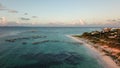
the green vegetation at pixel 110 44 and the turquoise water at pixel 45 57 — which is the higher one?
the green vegetation at pixel 110 44

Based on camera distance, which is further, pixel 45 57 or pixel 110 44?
pixel 110 44

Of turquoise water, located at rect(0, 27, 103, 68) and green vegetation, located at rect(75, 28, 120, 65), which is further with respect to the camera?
green vegetation, located at rect(75, 28, 120, 65)

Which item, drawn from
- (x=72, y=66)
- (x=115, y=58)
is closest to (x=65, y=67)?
(x=72, y=66)

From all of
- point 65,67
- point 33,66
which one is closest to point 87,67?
point 65,67

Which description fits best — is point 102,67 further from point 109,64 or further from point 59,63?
point 59,63

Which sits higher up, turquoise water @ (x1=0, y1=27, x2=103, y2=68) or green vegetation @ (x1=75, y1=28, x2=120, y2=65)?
green vegetation @ (x1=75, y1=28, x2=120, y2=65)

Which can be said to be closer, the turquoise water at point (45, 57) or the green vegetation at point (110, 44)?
the turquoise water at point (45, 57)

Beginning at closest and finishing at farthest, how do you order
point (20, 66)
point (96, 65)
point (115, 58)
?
point (20, 66) < point (96, 65) < point (115, 58)

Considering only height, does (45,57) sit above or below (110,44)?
below

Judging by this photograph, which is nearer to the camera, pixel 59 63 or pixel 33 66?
pixel 33 66

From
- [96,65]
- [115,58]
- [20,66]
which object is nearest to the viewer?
[20,66]

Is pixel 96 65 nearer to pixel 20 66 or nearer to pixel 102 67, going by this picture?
pixel 102 67
